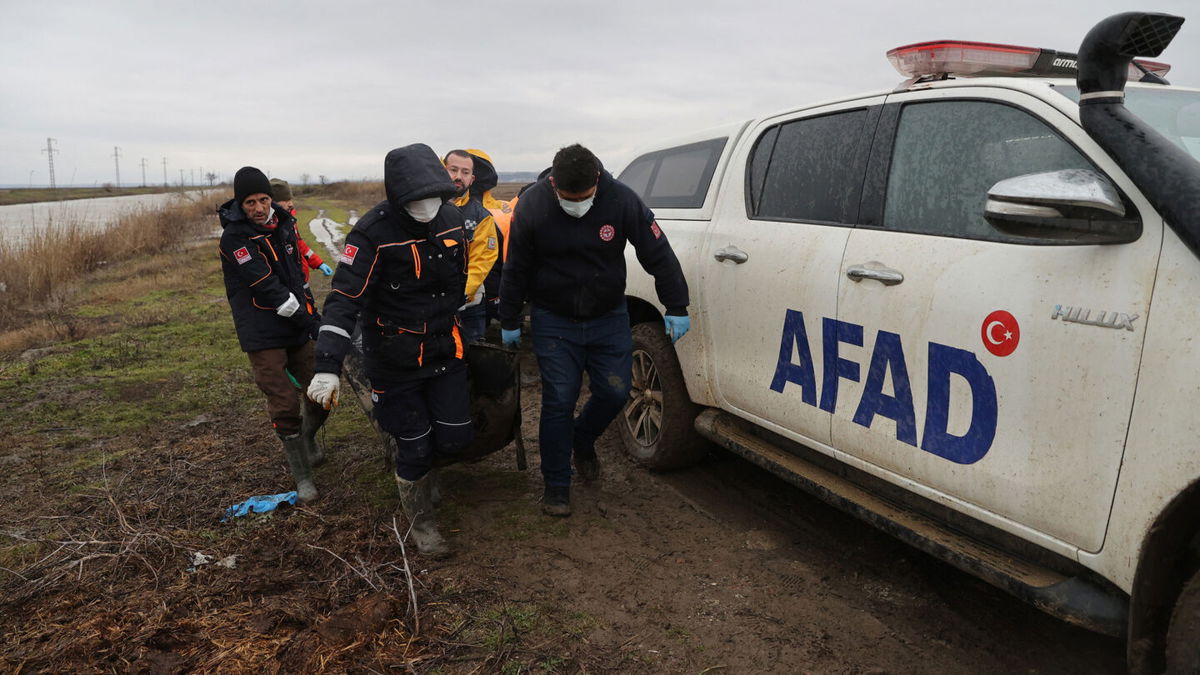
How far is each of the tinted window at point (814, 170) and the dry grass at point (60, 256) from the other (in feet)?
28.8

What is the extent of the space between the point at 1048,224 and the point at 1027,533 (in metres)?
0.89

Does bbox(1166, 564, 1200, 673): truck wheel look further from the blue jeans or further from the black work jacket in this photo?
the blue jeans

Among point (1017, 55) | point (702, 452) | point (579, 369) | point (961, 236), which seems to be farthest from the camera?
point (702, 452)

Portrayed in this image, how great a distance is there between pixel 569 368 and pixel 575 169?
3.25ft

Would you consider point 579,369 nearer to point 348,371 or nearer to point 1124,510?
point 348,371

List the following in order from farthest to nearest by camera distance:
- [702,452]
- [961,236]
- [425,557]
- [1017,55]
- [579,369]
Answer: [702,452] < [579,369] < [425,557] < [1017,55] < [961,236]

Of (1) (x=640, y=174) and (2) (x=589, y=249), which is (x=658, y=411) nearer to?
(2) (x=589, y=249)

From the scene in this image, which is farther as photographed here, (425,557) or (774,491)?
(774,491)

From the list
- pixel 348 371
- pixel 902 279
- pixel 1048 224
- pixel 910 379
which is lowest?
pixel 348 371

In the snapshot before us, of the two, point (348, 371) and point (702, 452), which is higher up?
point (348, 371)

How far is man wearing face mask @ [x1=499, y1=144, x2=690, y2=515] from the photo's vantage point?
3.65 meters

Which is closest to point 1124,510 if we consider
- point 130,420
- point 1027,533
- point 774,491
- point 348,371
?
point 1027,533

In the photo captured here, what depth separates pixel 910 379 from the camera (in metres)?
2.57

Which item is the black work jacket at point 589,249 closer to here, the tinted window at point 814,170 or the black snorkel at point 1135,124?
the tinted window at point 814,170
